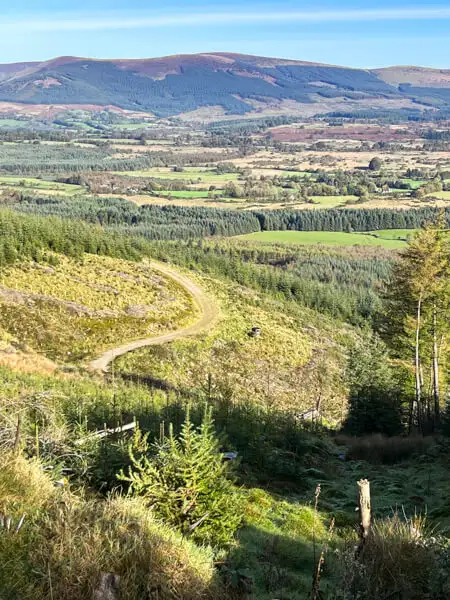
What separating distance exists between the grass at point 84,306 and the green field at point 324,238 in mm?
74550

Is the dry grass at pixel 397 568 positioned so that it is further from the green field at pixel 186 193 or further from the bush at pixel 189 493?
the green field at pixel 186 193

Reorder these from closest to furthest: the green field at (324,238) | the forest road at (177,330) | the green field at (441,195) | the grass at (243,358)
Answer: the forest road at (177,330), the grass at (243,358), the green field at (324,238), the green field at (441,195)

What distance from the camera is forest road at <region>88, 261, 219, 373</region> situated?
1426 inches

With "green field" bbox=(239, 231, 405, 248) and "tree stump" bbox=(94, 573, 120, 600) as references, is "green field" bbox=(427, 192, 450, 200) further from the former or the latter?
"tree stump" bbox=(94, 573, 120, 600)

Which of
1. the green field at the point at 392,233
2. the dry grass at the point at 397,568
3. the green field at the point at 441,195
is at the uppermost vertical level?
the dry grass at the point at 397,568

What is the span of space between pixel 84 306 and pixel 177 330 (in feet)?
24.0

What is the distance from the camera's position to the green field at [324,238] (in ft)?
420

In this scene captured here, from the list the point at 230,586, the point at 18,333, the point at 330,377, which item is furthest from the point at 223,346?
the point at 230,586

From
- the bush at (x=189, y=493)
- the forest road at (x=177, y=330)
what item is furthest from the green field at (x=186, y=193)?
the bush at (x=189, y=493)

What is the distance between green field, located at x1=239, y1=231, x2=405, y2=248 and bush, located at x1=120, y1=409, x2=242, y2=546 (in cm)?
12167

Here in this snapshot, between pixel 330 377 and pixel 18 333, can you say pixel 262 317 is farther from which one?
pixel 18 333

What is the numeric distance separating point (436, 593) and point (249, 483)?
22.3 feet

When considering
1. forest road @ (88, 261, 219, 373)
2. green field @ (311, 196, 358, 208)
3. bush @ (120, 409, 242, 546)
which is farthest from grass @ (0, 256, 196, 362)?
green field @ (311, 196, 358, 208)

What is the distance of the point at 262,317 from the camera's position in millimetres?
55344
